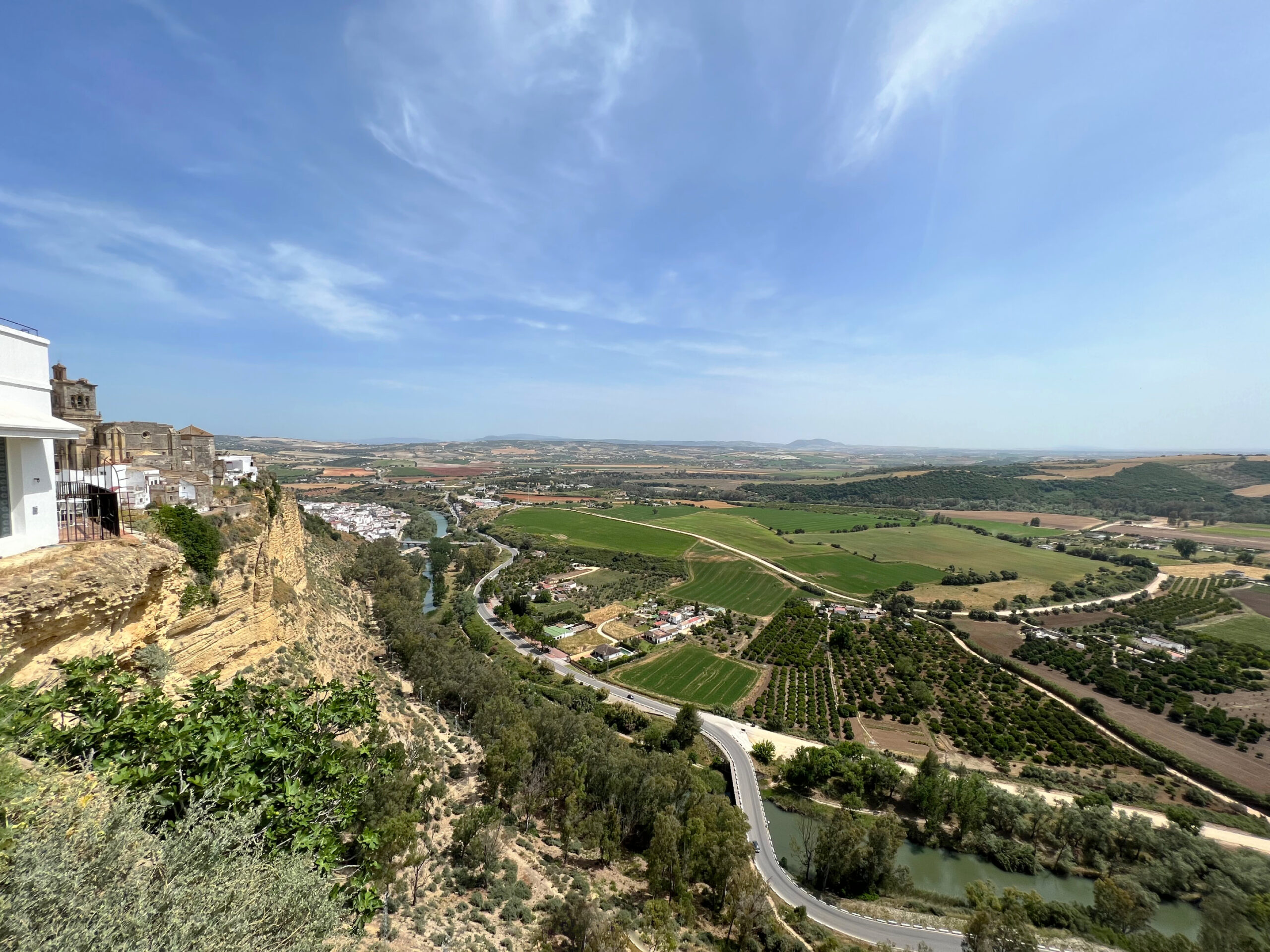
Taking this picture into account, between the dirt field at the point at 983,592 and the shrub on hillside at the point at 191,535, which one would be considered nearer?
the shrub on hillside at the point at 191,535

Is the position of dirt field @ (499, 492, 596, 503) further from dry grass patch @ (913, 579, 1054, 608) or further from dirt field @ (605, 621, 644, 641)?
dry grass patch @ (913, 579, 1054, 608)

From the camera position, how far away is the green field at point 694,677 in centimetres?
4178

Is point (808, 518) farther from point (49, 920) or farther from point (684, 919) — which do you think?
point (49, 920)

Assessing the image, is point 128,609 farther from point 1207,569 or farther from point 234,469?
point 1207,569

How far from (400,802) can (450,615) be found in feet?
135

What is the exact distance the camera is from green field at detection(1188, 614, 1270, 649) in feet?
179

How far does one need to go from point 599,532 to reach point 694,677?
6004cm

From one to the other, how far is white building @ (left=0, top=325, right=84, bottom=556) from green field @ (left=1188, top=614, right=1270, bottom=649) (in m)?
94.4

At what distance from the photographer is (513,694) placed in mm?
31312

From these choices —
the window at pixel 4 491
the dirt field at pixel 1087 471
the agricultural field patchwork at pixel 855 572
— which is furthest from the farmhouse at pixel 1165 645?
the dirt field at pixel 1087 471

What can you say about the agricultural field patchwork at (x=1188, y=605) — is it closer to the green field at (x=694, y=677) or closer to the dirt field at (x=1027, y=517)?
the dirt field at (x=1027, y=517)

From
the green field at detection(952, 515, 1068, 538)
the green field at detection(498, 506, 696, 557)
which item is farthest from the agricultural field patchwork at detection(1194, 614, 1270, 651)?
the green field at detection(498, 506, 696, 557)

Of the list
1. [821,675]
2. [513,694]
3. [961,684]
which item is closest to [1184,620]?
[961,684]

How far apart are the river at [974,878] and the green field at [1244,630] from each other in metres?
53.8
